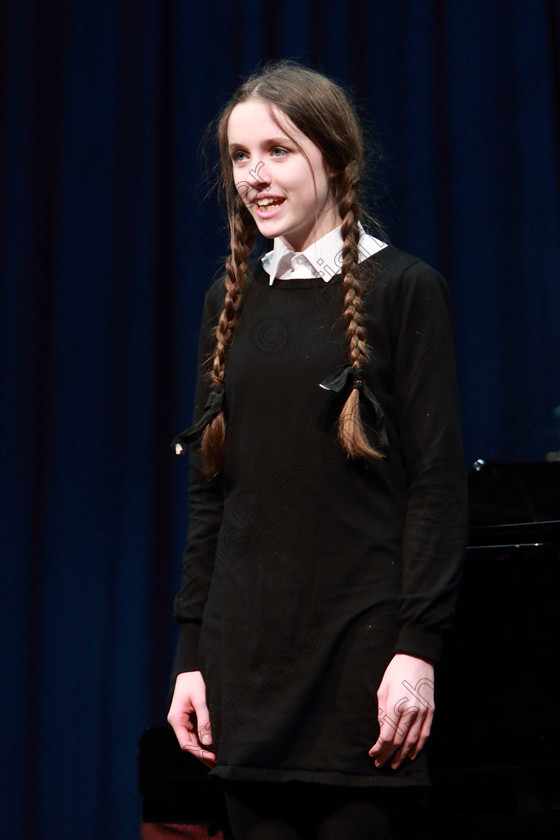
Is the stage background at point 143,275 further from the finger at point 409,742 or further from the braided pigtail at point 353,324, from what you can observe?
the finger at point 409,742

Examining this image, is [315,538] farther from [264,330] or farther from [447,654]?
[447,654]

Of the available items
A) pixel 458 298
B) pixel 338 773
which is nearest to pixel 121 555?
pixel 458 298

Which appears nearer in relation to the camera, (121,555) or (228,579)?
(228,579)

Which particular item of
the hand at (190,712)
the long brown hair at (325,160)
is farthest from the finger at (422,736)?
the long brown hair at (325,160)

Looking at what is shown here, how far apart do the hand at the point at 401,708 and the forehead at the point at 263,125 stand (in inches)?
24.9

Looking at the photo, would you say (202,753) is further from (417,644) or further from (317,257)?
(317,257)

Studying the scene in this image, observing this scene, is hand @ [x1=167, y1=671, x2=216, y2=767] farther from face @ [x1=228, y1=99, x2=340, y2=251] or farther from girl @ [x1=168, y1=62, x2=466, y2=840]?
face @ [x1=228, y1=99, x2=340, y2=251]

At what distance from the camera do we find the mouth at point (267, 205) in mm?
1249

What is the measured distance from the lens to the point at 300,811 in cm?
112

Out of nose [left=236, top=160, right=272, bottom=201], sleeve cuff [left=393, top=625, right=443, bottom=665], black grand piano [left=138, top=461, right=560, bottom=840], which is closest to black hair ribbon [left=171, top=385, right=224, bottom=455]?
nose [left=236, top=160, right=272, bottom=201]

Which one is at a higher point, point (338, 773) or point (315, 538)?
point (315, 538)

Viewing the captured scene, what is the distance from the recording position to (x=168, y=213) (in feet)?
9.43

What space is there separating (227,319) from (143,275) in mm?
1600

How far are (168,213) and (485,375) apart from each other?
3.27ft
